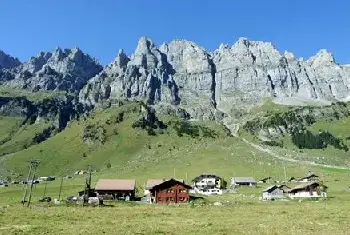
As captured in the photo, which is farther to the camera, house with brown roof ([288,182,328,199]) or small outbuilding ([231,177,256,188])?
small outbuilding ([231,177,256,188])

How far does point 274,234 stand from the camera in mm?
41375

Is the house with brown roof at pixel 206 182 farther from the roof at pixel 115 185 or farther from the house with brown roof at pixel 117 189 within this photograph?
the house with brown roof at pixel 117 189

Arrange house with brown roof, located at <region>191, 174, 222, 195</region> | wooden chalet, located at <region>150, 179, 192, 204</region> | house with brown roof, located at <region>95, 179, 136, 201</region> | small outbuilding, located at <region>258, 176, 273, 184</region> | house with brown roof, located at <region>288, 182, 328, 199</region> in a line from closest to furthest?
wooden chalet, located at <region>150, 179, 192, 204</region>, house with brown roof, located at <region>95, 179, 136, 201</region>, house with brown roof, located at <region>288, 182, 328, 199</region>, house with brown roof, located at <region>191, 174, 222, 195</region>, small outbuilding, located at <region>258, 176, 273, 184</region>

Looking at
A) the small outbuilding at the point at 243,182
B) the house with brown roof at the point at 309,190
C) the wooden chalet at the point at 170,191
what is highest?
the small outbuilding at the point at 243,182

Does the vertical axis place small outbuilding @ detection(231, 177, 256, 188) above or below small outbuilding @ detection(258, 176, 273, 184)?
below

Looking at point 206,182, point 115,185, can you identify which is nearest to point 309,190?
point 206,182

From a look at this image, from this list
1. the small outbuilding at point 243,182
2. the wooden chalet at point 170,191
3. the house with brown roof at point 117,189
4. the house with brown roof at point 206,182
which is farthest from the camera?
the small outbuilding at point 243,182

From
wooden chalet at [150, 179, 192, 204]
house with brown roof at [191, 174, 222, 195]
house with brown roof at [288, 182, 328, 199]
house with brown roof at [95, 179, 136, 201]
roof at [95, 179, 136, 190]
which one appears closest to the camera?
wooden chalet at [150, 179, 192, 204]

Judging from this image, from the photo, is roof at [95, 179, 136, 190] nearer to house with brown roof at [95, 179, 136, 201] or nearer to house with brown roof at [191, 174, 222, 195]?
house with brown roof at [95, 179, 136, 201]

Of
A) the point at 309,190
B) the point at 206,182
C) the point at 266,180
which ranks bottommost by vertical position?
the point at 309,190

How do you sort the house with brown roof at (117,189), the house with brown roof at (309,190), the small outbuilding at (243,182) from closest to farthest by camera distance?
the house with brown roof at (117,189)
the house with brown roof at (309,190)
the small outbuilding at (243,182)

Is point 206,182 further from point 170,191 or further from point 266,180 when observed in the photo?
point 170,191

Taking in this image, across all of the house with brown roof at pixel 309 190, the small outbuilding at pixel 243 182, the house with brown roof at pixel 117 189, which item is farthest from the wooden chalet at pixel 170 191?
the small outbuilding at pixel 243 182

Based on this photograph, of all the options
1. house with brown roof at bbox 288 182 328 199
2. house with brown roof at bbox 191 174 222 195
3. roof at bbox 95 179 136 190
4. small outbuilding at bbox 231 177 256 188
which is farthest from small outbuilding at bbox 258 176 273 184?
roof at bbox 95 179 136 190
